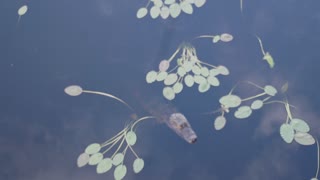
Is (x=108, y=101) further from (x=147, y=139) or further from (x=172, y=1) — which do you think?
(x=172, y=1)

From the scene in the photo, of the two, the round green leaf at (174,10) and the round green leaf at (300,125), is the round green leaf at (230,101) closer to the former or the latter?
the round green leaf at (300,125)

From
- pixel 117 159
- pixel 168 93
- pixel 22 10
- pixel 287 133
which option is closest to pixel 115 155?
pixel 117 159

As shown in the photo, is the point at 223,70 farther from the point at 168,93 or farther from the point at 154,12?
the point at 154,12

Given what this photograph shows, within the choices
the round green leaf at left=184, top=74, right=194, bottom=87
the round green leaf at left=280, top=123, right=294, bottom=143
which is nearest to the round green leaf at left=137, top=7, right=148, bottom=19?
the round green leaf at left=184, top=74, right=194, bottom=87

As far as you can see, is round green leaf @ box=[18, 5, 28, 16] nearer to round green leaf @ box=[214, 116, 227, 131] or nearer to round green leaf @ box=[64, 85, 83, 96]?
round green leaf @ box=[64, 85, 83, 96]

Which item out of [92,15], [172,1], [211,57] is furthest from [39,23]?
[211,57]

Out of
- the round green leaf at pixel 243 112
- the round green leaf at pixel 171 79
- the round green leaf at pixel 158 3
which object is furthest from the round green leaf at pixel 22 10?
the round green leaf at pixel 243 112
